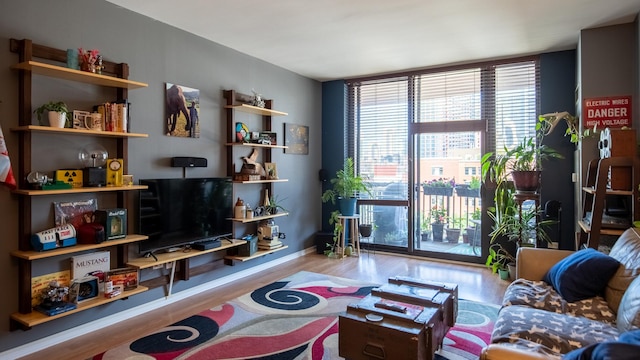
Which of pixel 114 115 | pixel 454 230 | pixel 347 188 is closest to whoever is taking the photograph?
pixel 114 115

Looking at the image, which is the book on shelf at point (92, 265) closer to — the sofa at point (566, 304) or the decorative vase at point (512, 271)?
the sofa at point (566, 304)

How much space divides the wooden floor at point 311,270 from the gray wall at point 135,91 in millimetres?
179

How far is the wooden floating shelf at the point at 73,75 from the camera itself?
8.33 ft

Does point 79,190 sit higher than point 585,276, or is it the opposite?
point 79,190

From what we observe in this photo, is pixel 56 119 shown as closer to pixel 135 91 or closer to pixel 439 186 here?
pixel 135 91

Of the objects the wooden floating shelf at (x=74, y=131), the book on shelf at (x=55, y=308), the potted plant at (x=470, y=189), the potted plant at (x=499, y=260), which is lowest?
the potted plant at (x=499, y=260)

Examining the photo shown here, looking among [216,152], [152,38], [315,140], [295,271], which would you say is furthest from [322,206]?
[152,38]

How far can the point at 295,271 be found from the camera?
4613 mm

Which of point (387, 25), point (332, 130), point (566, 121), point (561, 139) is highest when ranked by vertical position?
point (387, 25)

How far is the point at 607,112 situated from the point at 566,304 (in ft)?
7.53

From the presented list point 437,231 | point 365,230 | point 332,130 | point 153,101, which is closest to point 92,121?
point 153,101

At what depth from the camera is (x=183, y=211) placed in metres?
3.57

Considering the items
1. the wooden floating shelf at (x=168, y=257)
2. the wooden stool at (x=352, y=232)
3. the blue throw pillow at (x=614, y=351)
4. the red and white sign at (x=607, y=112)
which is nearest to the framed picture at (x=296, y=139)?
the wooden stool at (x=352, y=232)

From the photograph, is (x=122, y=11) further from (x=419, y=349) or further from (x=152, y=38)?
(x=419, y=349)
